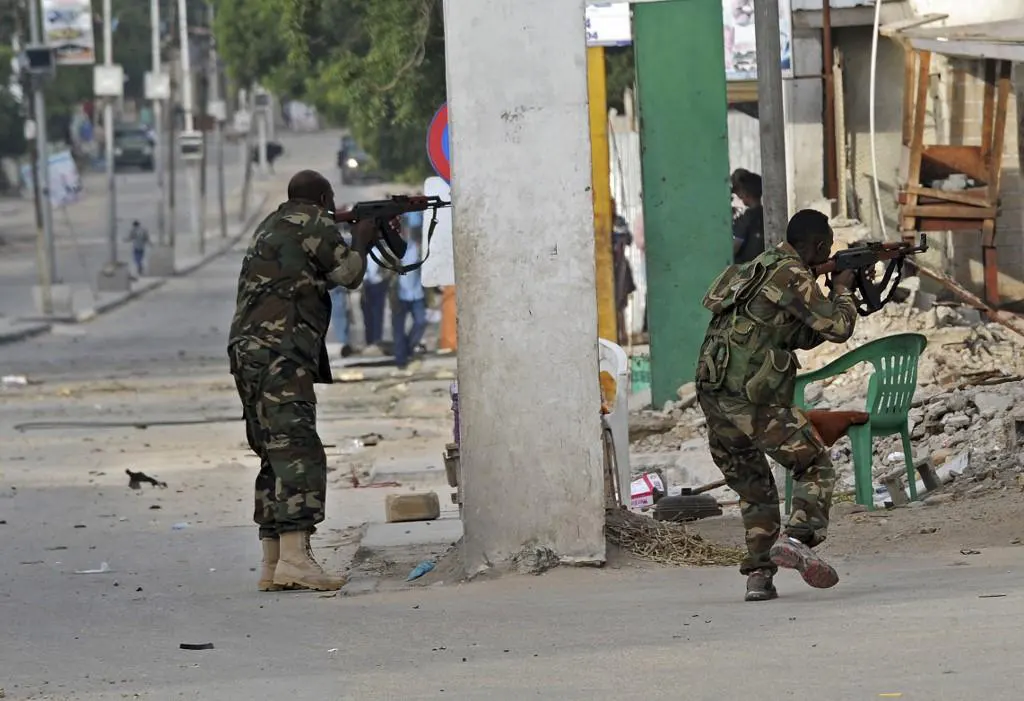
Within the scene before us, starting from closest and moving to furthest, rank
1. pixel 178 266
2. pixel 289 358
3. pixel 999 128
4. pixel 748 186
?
pixel 289 358 → pixel 748 186 → pixel 999 128 → pixel 178 266

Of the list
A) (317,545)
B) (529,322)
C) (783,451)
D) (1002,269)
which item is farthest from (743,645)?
(1002,269)

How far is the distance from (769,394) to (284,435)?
2156 mm

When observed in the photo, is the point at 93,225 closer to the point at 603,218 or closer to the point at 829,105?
the point at 829,105

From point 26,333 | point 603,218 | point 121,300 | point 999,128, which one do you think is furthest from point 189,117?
point 999,128

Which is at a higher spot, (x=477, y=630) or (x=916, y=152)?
(x=916, y=152)

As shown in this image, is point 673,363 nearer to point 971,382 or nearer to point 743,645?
point 971,382

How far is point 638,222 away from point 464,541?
1470 centimetres

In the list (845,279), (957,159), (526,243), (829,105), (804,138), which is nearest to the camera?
(845,279)

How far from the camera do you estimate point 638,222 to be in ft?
75.7

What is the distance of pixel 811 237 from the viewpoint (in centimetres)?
762

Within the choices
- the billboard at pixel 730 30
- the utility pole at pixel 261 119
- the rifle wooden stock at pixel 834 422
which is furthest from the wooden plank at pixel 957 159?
the utility pole at pixel 261 119

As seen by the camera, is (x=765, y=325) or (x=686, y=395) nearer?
(x=765, y=325)

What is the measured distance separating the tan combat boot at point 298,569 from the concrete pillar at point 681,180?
693 centimetres

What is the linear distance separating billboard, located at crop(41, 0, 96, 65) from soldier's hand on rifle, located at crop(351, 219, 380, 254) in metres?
31.7
